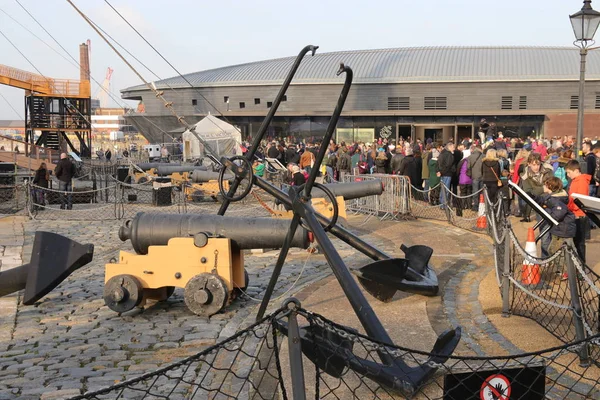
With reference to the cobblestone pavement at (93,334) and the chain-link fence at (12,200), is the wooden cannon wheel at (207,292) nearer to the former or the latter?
the cobblestone pavement at (93,334)

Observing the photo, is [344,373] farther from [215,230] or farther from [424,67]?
[424,67]

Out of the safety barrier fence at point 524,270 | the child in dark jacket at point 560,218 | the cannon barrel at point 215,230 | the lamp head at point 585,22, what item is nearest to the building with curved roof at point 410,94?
the safety barrier fence at point 524,270

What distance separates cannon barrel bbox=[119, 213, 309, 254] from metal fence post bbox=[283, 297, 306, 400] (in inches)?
197

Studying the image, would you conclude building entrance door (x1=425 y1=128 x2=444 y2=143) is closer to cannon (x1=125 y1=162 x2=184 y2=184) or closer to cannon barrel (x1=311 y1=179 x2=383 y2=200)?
cannon (x1=125 y1=162 x2=184 y2=184)

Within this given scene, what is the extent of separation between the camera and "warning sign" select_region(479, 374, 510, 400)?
4473 millimetres

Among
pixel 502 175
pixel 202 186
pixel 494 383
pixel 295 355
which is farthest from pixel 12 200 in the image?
pixel 494 383

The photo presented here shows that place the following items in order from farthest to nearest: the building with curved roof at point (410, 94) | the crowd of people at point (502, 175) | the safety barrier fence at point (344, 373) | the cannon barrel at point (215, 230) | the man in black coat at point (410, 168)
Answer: the building with curved roof at point (410, 94)
the man in black coat at point (410, 168)
the crowd of people at point (502, 175)
the cannon barrel at point (215, 230)
the safety barrier fence at point (344, 373)

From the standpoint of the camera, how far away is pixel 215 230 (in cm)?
946

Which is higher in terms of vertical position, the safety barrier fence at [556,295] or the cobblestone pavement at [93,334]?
the safety barrier fence at [556,295]

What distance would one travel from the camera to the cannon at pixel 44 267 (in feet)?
20.6

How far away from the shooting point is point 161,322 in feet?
29.9

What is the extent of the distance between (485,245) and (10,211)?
1437 centimetres

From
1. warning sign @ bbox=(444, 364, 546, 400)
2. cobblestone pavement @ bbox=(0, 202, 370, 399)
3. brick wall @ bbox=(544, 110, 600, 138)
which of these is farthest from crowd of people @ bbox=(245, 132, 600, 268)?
brick wall @ bbox=(544, 110, 600, 138)

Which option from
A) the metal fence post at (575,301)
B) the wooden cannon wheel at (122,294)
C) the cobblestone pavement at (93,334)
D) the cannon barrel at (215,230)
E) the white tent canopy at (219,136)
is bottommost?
the cobblestone pavement at (93,334)
